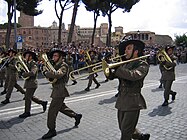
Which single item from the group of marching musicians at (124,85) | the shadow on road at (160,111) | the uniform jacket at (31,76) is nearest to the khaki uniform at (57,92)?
the group of marching musicians at (124,85)

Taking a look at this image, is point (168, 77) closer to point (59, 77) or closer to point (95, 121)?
point (95, 121)

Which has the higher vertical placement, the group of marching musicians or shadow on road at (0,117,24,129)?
the group of marching musicians

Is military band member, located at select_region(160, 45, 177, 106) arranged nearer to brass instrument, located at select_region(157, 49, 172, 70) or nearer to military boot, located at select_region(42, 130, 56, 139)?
brass instrument, located at select_region(157, 49, 172, 70)

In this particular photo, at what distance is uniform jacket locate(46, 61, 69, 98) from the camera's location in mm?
5594

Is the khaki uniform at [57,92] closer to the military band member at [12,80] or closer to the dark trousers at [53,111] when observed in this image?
the dark trousers at [53,111]

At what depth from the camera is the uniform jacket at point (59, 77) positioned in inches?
220


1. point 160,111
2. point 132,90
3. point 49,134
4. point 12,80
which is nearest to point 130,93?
point 132,90

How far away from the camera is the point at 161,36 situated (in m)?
89.8

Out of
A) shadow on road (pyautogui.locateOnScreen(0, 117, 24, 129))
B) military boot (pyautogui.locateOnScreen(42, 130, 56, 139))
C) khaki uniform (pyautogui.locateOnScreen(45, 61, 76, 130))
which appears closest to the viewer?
military boot (pyautogui.locateOnScreen(42, 130, 56, 139))

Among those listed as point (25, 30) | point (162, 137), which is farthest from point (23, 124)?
point (25, 30)

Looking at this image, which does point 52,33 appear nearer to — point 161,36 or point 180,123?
point 161,36

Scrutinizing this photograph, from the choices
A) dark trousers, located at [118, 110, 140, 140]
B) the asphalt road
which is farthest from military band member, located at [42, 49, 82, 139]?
dark trousers, located at [118, 110, 140, 140]

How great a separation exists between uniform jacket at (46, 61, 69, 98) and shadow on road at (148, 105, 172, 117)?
2.60 metres

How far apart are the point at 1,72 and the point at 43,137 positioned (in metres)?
8.09
